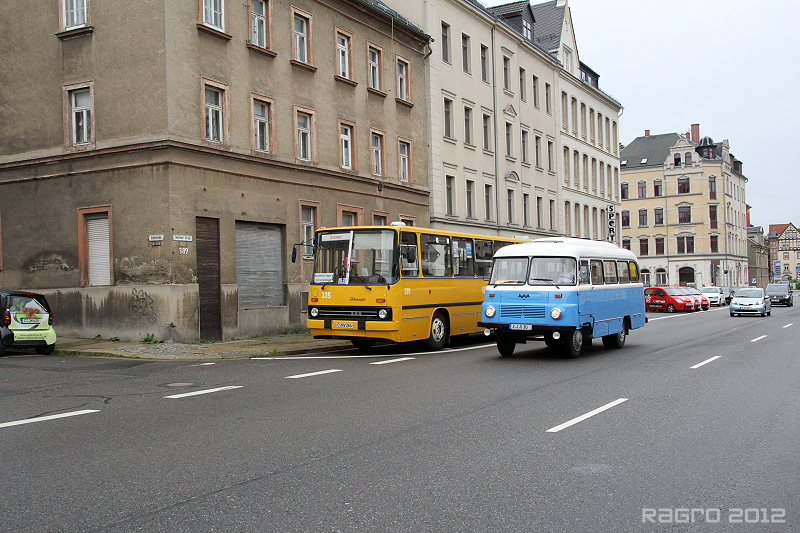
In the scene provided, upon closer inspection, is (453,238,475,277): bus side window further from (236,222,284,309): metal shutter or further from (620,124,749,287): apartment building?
(620,124,749,287): apartment building

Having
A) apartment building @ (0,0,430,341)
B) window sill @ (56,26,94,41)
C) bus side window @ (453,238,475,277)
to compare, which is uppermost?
window sill @ (56,26,94,41)

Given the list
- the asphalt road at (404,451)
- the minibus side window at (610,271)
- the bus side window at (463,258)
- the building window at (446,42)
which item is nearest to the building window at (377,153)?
the building window at (446,42)

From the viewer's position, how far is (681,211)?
94.4 meters

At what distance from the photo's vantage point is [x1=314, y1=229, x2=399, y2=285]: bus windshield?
1672 cm

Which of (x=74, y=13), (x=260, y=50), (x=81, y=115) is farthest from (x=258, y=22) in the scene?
(x=81, y=115)

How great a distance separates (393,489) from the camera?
5461mm

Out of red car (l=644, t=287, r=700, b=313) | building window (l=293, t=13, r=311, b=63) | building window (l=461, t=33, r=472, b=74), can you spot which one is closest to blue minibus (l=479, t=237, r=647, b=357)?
building window (l=293, t=13, r=311, b=63)

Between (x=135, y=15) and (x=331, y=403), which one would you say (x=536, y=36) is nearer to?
(x=135, y=15)

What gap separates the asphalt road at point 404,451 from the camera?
490 cm

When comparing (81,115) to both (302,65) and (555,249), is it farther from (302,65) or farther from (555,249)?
(555,249)

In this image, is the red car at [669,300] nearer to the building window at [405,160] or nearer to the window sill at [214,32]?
the building window at [405,160]

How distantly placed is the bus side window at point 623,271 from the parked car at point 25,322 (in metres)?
14.0

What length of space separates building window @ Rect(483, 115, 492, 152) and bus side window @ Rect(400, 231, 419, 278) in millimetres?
22783

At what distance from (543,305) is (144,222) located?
36.9 feet
